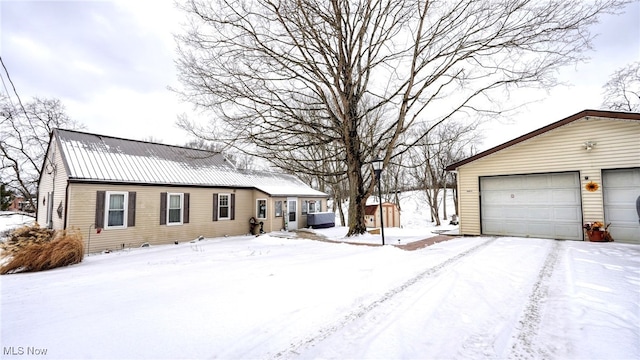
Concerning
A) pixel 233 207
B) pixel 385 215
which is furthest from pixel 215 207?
pixel 385 215

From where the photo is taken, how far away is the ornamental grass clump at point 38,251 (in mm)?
6539

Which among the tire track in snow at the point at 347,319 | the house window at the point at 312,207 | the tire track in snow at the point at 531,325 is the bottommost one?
the tire track in snow at the point at 531,325

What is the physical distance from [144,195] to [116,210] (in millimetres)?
1135

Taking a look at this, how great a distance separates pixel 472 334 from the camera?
277cm

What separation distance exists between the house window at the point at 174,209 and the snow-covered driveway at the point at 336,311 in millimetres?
7039

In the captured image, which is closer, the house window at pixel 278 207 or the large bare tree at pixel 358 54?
the large bare tree at pixel 358 54

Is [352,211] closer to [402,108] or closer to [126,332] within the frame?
[402,108]

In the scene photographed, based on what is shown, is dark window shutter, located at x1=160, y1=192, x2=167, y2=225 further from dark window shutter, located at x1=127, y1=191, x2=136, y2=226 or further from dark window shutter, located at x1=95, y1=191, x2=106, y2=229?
dark window shutter, located at x1=95, y1=191, x2=106, y2=229

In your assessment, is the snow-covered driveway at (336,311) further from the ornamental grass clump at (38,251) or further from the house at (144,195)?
the house at (144,195)

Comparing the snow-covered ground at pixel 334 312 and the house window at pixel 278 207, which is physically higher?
the house window at pixel 278 207

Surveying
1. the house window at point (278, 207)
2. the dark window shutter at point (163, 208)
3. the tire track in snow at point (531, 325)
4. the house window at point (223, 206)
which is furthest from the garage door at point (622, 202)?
the dark window shutter at point (163, 208)

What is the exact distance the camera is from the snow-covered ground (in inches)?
98.4

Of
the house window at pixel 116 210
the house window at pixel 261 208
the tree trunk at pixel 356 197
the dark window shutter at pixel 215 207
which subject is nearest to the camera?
the house window at pixel 116 210

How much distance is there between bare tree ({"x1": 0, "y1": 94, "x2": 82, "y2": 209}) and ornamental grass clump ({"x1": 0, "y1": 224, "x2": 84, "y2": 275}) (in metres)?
16.4
